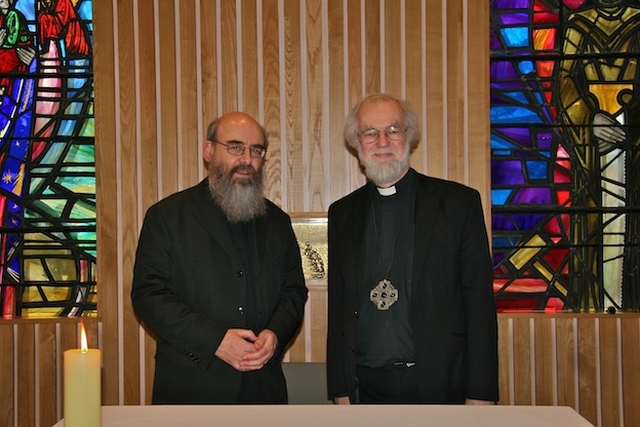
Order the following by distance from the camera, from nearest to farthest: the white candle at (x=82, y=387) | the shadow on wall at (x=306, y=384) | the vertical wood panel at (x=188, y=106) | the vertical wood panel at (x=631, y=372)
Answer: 1. the white candle at (x=82, y=387)
2. the shadow on wall at (x=306, y=384)
3. the vertical wood panel at (x=631, y=372)
4. the vertical wood panel at (x=188, y=106)

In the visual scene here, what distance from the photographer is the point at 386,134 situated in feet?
9.76

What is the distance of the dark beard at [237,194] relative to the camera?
10.1 feet

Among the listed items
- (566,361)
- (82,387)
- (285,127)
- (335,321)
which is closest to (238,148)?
(335,321)

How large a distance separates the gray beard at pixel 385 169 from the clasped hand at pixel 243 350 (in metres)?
0.82

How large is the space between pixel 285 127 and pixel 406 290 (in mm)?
1663

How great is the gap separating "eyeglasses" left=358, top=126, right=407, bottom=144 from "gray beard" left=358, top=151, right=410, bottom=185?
0.08m

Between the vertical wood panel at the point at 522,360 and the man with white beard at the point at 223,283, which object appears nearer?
the man with white beard at the point at 223,283

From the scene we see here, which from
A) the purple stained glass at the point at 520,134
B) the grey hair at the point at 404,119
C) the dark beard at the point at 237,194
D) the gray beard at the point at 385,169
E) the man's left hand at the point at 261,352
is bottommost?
the man's left hand at the point at 261,352

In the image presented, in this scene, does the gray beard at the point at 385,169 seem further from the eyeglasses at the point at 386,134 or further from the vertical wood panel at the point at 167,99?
the vertical wood panel at the point at 167,99

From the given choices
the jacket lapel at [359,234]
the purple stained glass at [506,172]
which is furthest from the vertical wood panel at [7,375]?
the purple stained glass at [506,172]

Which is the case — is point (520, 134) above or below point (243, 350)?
above

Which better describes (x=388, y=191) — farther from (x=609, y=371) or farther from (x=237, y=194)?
(x=609, y=371)

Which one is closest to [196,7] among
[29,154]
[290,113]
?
[290,113]

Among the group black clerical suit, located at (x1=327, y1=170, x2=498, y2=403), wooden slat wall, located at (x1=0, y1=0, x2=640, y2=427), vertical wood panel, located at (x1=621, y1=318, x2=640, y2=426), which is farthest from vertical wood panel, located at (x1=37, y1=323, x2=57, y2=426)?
vertical wood panel, located at (x1=621, y1=318, x2=640, y2=426)
